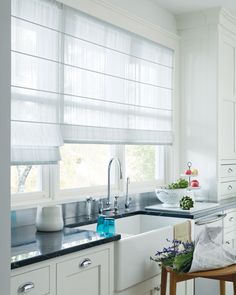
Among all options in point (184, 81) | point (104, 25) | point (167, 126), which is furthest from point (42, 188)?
point (184, 81)

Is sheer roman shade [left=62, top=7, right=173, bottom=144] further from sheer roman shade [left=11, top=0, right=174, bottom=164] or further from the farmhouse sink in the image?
the farmhouse sink

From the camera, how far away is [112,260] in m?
2.51

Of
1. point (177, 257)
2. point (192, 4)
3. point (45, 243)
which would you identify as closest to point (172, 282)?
point (177, 257)

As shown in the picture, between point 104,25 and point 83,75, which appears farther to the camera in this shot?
point 104,25

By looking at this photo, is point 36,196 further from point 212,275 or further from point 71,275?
point 212,275

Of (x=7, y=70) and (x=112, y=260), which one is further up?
Answer: (x=7, y=70)

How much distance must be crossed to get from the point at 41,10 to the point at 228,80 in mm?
2389

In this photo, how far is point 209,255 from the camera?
260cm

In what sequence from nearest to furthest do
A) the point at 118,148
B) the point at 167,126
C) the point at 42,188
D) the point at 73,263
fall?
the point at 73,263 < the point at 42,188 < the point at 118,148 < the point at 167,126

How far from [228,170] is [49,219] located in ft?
8.04

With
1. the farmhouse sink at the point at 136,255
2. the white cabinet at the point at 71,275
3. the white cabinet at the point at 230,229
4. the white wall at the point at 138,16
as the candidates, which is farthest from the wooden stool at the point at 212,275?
the white wall at the point at 138,16

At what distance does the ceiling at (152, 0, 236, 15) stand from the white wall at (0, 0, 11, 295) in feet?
10.1

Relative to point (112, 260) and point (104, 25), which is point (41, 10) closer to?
point (104, 25)

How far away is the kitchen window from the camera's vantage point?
2738 millimetres
